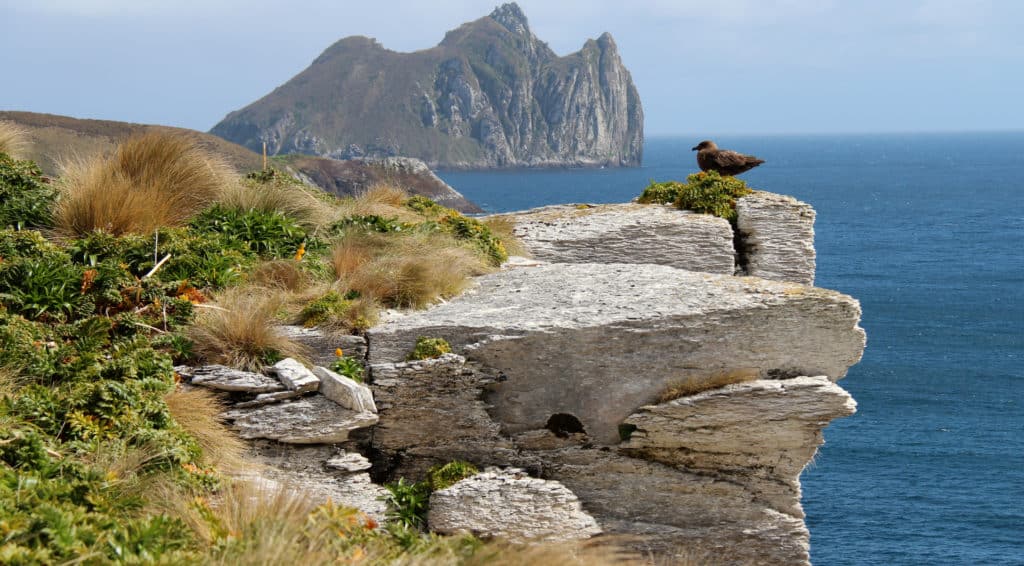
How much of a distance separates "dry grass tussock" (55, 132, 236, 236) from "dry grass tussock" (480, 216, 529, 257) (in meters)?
4.22

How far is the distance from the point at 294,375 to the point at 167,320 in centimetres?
163

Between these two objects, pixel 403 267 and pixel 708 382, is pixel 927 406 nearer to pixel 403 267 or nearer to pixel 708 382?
pixel 708 382

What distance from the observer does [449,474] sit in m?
10.4

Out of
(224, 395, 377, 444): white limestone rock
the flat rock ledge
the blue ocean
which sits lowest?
the blue ocean

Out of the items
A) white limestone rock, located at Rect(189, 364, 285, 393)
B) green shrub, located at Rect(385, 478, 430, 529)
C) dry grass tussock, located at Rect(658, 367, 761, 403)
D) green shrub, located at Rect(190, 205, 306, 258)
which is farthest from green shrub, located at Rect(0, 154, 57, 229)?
dry grass tussock, located at Rect(658, 367, 761, 403)

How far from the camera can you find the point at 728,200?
15859 millimetres

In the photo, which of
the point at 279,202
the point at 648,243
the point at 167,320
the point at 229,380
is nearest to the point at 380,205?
the point at 279,202

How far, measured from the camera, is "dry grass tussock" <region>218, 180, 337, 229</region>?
1370 centimetres

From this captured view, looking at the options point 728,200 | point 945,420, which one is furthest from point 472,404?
point 945,420

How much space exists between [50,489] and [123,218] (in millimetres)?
7572

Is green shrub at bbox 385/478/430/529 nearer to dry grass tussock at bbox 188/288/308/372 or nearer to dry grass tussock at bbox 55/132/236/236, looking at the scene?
→ dry grass tussock at bbox 188/288/308/372

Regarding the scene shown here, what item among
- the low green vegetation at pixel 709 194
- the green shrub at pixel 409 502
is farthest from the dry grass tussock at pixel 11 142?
the low green vegetation at pixel 709 194

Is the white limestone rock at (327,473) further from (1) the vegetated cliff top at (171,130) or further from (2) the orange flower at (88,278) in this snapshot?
(1) the vegetated cliff top at (171,130)

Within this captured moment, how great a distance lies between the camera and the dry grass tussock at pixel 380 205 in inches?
575
